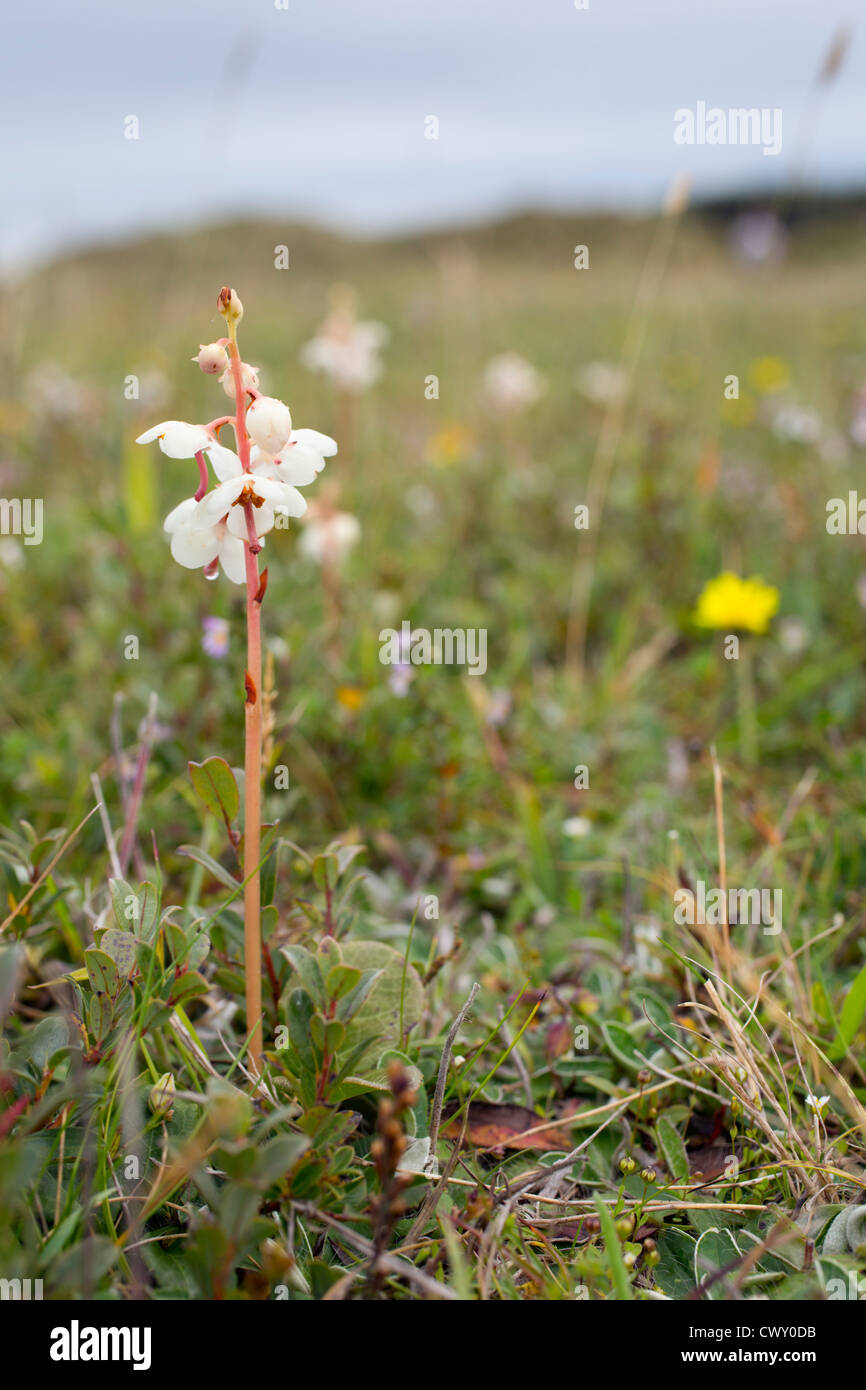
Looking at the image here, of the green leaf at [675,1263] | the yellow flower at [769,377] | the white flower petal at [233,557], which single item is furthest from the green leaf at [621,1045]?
the yellow flower at [769,377]

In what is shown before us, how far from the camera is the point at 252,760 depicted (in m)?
1.36

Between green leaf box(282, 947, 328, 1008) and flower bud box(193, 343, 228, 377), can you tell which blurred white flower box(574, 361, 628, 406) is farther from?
green leaf box(282, 947, 328, 1008)

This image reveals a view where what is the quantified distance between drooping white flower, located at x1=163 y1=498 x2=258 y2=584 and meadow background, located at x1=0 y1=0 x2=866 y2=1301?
431 mm

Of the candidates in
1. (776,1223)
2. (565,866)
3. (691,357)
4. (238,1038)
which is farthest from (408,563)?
(691,357)

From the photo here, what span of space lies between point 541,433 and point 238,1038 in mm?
4507

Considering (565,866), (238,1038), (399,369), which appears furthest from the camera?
(399,369)

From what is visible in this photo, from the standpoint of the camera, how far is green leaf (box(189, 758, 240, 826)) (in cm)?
138

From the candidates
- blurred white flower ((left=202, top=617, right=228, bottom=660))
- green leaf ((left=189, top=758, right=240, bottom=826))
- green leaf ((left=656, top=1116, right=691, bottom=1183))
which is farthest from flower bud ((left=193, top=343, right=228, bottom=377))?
green leaf ((left=656, top=1116, right=691, bottom=1183))

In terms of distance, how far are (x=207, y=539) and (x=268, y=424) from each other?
0.55ft

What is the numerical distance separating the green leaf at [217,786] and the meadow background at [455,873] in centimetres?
9

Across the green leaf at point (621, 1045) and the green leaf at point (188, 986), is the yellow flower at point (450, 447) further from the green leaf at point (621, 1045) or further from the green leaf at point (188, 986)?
the green leaf at point (188, 986)

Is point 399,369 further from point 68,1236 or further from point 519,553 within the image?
point 68,1236

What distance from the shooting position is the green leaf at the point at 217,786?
1.38 meters

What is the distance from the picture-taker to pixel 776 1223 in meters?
1.40
